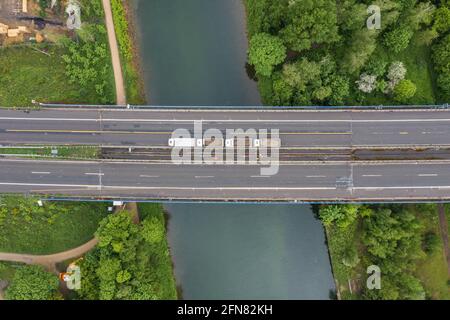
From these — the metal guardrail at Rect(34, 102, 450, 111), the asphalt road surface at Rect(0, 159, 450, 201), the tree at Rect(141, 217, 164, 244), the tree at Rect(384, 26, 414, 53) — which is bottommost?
the tree at Rect(141, 217, 164, 244)

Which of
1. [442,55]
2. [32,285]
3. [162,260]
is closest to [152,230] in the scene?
[162,260]

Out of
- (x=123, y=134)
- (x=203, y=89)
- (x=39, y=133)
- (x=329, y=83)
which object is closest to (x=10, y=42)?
(x=39, y=133)

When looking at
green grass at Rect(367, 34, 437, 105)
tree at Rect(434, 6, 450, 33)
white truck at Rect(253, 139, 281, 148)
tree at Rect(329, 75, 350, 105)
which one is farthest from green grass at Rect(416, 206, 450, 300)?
tree at Rect(434, 6, 450, 33)

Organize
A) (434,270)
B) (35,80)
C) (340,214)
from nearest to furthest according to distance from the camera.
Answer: (340,214) < (35,80) < (434,270)

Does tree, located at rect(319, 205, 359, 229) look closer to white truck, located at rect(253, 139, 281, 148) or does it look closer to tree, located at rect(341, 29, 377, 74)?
white truck, located at rect(253, 139, 281, 148)

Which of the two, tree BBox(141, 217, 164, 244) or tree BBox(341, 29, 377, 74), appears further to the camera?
tree BBox(141, 217, 164, 244)

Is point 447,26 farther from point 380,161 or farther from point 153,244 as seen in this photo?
point 153,244

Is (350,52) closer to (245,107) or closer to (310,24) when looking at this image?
(310,24)
